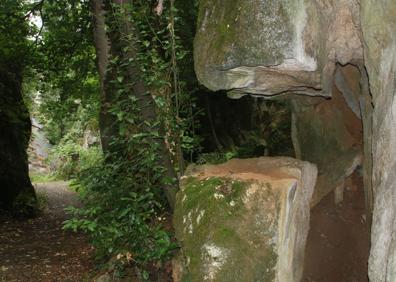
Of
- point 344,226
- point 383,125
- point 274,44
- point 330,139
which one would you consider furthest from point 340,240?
point 274,44

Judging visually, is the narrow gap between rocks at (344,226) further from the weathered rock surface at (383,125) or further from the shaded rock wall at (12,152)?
the shaded rock wall at (12,152)

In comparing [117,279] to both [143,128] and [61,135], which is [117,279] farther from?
[61,135]

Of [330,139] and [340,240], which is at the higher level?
[330,139]

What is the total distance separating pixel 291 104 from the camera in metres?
6.27

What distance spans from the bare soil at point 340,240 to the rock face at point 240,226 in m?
1.00

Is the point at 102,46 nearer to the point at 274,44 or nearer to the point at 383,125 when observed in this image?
the point at 274,44

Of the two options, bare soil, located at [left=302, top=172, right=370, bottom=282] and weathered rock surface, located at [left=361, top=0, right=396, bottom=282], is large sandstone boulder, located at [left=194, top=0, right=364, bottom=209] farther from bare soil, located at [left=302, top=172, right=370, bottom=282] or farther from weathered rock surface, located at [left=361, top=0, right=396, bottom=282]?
bare soil, located at [left=302, top=172, right=370, bottom=282]

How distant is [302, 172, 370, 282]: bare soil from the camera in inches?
209

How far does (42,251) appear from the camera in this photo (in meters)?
7.94

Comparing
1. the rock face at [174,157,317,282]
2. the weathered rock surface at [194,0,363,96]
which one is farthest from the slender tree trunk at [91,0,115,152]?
the weathered rock surface at [194,0,363,96]

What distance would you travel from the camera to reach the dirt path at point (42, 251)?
6582 mm

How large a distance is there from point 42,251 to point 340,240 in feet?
16.8

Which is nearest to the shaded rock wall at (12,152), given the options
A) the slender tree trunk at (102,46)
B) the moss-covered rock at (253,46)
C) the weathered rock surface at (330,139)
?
the slender tree trunk at (102,46)

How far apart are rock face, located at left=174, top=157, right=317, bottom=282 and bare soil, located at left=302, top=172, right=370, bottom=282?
100 cm
